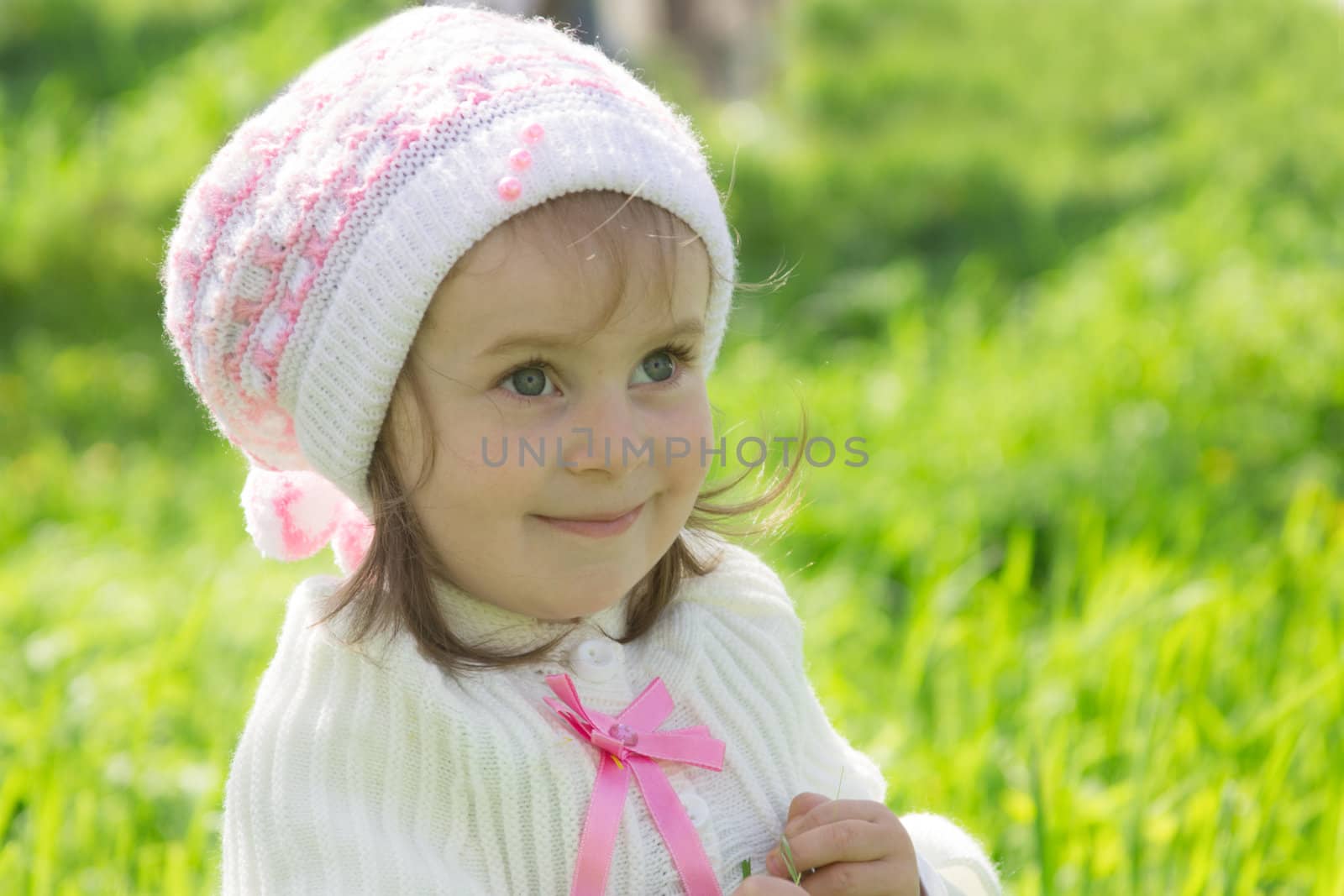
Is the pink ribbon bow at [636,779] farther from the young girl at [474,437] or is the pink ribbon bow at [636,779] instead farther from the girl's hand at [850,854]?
the girl's hand at [850,854]

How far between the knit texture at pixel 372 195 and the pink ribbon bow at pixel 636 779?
367 millimetres

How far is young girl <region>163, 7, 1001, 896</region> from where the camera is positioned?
57.6 inches

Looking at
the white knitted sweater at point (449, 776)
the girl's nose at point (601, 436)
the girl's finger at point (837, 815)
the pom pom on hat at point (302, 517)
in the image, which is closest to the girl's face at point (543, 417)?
the girl's nose at point (601, 436)

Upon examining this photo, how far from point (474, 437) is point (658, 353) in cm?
23

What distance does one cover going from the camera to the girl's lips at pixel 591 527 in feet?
5.02

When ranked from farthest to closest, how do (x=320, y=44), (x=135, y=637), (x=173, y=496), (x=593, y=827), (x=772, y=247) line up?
(x=320, y=44) → (x=772, y=247) → (x=173, y=496) → (x=135, y=637) → (x=593, y=827)

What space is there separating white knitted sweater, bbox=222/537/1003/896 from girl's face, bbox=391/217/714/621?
114 mm

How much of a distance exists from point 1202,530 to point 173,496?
2796 mm

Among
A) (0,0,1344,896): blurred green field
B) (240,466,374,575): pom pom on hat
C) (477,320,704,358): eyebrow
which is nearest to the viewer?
(477,320,704,358): eyebrow

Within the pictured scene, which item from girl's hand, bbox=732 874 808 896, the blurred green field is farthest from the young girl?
the blurred green field

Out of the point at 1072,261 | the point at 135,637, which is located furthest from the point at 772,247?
the point at 135,637

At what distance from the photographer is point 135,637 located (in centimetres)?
309

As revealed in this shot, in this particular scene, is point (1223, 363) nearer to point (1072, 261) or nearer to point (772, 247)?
point (1072, 261)

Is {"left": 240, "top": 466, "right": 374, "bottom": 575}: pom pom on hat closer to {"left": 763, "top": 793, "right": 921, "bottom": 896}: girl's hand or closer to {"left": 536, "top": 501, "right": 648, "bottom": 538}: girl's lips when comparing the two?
{"left": 536, "top": 501, "right": 648, "bottom": 538}: girl's lips
